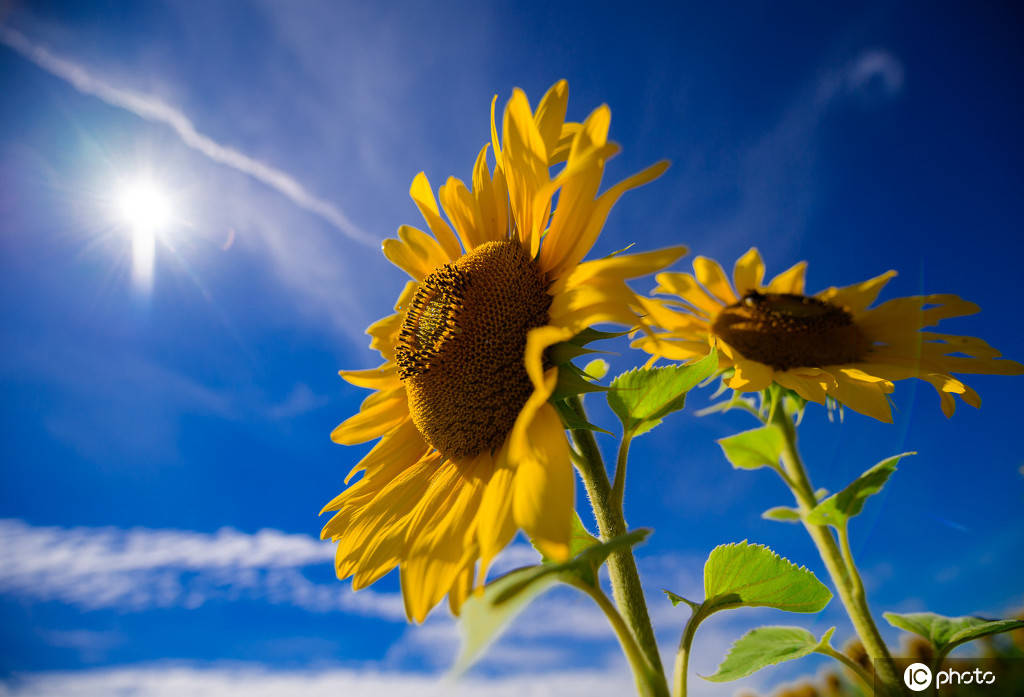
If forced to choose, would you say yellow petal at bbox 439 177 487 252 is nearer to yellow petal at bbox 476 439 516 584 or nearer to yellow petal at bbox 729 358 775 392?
yellow petal at bbox 476 439 516 584

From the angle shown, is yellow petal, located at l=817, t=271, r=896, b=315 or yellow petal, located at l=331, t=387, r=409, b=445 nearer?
yellow petal, located at l=331, t=387, r=409, b=445

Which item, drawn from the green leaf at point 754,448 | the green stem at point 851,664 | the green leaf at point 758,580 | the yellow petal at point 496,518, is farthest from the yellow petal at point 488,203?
the green stem at point 851,664

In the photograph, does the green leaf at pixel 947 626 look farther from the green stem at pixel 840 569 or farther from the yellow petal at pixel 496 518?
the yellow petal at pixel 496 518

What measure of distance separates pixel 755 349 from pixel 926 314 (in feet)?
3.06

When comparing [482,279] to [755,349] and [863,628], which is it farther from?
[863,628]

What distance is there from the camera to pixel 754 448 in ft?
7.18

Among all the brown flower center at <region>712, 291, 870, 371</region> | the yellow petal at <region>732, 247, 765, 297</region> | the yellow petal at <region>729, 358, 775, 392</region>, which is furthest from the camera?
the yellow petal at <region>732, 247, 765, 297</region>

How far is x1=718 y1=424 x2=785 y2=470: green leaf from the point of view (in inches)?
82.4

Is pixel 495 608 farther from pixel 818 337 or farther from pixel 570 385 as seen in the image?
pixel 818 337

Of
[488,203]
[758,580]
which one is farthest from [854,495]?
[488,203]

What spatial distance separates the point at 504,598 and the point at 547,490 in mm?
231

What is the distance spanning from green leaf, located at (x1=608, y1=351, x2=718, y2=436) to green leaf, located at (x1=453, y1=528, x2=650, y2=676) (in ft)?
1.41

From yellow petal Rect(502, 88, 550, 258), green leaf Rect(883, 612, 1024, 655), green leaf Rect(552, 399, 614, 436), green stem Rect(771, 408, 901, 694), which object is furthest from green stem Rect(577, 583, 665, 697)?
green leaf Rect(883, 612, 1024, 655)

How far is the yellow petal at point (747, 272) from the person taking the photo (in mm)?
2943
